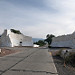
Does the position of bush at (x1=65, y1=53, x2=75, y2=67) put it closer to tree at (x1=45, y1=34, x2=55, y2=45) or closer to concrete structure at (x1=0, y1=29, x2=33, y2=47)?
concrete structure at (x1=0, y1=29, x2=33, y2=47)

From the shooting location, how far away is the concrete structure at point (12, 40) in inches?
3221

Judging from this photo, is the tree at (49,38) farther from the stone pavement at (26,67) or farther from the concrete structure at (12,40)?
the stone pavement at (26,67)

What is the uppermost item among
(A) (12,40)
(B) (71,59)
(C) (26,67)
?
(A) (12,40)

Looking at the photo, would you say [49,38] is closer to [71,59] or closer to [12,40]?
[12,40]

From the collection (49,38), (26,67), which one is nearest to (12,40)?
(49,38)

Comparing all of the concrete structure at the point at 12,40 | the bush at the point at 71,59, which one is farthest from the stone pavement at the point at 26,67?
the concrete structure at the point at 12,40

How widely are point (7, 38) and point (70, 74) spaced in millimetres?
75563

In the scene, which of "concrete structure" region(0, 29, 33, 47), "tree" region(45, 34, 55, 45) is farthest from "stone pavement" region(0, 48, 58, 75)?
"tree" region(45, 34, 55, 45)

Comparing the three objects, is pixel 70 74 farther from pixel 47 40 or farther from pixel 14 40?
pixel 47 40

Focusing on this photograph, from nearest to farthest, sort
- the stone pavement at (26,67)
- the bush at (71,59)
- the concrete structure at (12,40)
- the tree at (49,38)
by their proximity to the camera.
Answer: the stone pavement at (26,67) → the bush at (71,59) → the concrete structure at (12,40) → the tree at (49,38)

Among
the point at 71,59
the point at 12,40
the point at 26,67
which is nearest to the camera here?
the point at 26,67

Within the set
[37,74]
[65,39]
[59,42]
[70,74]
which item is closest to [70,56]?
[70,74]

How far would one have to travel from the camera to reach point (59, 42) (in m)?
79.9

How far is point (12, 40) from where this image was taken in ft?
281
